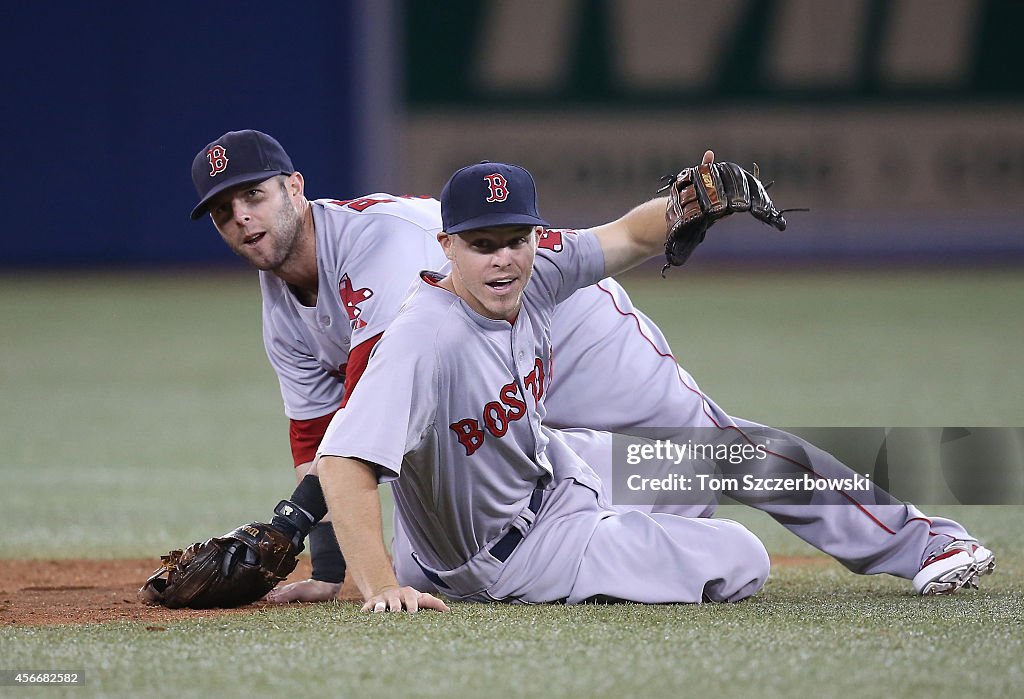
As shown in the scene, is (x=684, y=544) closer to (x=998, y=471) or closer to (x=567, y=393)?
(x=567, y=393)

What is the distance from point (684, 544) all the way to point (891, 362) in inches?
275

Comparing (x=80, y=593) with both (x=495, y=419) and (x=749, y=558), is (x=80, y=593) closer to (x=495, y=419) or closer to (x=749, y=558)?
(x=495, y=419)

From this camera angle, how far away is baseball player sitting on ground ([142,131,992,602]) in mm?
4020

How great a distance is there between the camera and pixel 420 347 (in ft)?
11.4

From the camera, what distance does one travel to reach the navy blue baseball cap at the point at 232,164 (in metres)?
4.14

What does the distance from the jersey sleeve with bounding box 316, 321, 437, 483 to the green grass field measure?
A: 413mm

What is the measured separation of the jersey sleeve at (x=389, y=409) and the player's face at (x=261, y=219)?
0.81 meters

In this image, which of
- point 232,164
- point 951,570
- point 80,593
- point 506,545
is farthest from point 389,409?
point 951,570

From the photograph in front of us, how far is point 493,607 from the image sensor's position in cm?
368

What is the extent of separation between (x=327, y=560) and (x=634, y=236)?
1330 mm

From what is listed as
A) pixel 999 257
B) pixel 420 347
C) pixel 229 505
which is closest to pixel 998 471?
pixel 229 505

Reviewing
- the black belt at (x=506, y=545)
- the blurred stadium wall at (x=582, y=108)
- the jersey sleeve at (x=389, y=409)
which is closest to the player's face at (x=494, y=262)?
the jersey sleeve at (x=389, y=409)

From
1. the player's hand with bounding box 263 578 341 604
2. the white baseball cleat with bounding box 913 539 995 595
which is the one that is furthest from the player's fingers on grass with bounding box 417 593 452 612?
the white baseball cleat with bounding box 913 539 995 595

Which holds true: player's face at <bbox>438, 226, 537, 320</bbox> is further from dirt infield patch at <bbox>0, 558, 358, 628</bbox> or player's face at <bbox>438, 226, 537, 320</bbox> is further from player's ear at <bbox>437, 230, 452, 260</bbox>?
dirt infield patch at <bbox>0, 558, 358, 628</bbox>
